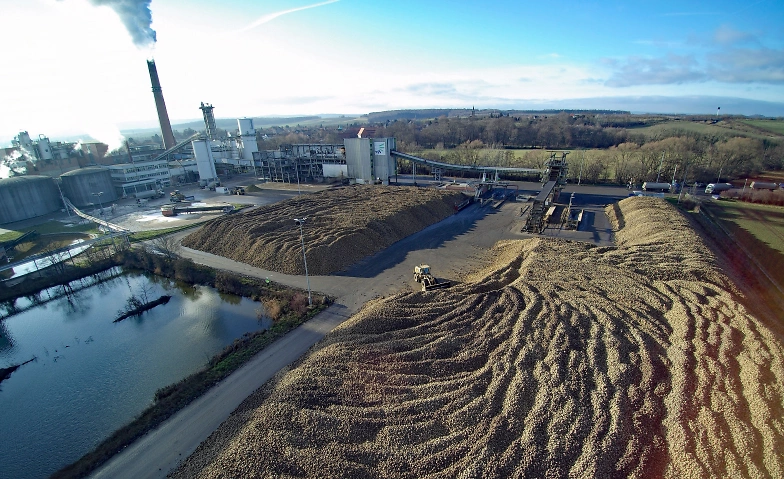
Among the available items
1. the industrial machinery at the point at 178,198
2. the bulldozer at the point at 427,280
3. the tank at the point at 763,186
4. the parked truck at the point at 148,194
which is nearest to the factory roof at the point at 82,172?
the parked truck at the point at 148,194

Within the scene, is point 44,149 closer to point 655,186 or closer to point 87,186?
point 87,186

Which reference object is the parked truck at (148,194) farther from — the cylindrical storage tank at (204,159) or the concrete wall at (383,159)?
the concrete wall at (383,159)

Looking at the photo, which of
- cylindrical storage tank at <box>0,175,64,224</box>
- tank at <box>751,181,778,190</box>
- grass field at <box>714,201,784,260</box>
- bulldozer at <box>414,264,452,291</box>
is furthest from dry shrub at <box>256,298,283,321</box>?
tank at <box>751,181,778,190</box>

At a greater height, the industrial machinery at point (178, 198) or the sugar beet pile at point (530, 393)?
the industrial machinery at point (178, 198)

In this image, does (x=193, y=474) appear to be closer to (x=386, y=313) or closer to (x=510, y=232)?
(x=386, y=313)

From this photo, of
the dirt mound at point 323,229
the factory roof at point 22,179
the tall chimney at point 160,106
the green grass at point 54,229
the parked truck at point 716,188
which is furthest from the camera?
the tall chimney at point 160,106

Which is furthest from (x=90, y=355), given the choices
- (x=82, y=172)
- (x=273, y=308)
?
(x=82, y=172)

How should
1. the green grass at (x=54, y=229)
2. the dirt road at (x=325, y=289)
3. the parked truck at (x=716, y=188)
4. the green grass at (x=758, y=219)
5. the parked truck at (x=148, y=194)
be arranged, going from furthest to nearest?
1. the parked truck at (x=148, y=194)
2. the parked truck at (x=716, y=188)
3. the green grass at (x=54, y=229)
4. the green grass at (x=758, y=219)
5. the dirt road at (x=325, y=289)
